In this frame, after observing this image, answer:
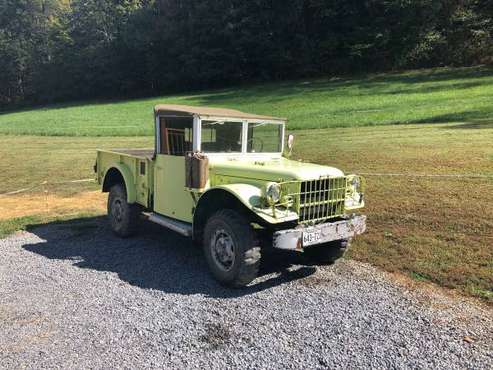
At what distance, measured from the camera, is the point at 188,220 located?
6.27m

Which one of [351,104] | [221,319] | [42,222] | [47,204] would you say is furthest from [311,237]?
[351,104]

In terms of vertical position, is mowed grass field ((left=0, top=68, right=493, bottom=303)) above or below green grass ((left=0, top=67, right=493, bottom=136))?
below

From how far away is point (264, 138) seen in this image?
677 centimetres

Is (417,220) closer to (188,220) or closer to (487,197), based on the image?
(487,197)

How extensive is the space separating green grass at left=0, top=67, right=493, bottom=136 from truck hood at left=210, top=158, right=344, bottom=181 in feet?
39.9

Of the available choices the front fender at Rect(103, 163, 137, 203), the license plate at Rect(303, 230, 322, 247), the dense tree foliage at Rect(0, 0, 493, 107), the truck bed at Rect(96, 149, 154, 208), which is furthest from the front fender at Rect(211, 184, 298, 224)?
the dense tree foliage at Rect(0, 0, 493, 107)

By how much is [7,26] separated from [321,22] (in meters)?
65.0

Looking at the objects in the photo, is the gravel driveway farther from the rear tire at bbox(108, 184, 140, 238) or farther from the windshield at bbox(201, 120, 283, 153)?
the windshield at bbox(201, 120, 283, 153)

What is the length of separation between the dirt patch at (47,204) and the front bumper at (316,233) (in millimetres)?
6124

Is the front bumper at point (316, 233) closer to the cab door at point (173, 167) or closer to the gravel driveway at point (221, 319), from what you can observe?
the gravel driveway at point (221, 319)

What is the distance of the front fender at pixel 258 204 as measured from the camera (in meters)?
4.98

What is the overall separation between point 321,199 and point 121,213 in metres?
3.76

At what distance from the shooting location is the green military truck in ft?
16.9

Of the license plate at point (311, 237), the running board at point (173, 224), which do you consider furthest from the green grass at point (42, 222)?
the license plate at point (311, 237)
